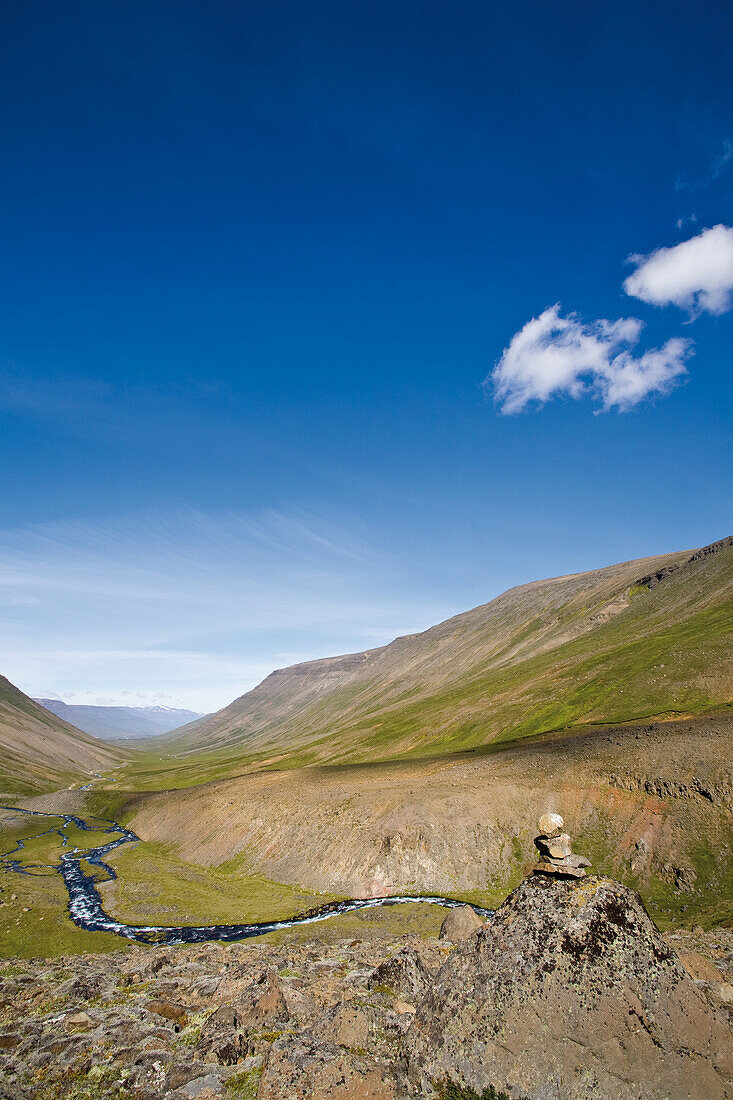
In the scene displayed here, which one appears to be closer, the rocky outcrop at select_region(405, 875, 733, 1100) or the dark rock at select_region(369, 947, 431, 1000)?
the rocky outcrop at select_region(405, 875, 733, 1100)

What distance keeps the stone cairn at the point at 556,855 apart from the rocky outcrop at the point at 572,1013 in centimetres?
52

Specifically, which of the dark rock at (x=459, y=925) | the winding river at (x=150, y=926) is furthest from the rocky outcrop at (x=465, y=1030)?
the winding river at (x=150, y=926)

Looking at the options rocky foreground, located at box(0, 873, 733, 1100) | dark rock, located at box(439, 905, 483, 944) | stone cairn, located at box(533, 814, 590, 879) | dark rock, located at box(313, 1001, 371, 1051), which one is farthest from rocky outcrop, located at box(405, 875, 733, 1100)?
dark rock, located at box(439, 905, 483, 944)

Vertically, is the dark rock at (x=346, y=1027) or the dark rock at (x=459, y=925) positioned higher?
the dark rock at (x=346, y=1027)

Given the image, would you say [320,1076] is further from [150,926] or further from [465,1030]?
[150,926]

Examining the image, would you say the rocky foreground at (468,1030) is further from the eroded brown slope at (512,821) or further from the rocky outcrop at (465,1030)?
the eroded brown slope at (512,821)

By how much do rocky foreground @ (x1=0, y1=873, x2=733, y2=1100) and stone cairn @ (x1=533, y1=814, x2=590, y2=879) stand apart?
1.53ft

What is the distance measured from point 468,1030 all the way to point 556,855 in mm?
6318

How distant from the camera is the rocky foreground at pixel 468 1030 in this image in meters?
14.0

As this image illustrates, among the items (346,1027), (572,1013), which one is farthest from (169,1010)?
(572,1013)

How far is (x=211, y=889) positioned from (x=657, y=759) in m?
72.3

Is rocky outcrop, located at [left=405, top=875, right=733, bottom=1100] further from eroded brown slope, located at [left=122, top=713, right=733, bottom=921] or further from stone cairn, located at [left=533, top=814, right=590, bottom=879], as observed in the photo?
eroded brown slope, located at [left=122, top=713, right=733, bottom=921]

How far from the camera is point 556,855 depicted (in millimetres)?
19266

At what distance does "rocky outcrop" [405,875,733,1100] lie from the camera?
13.6 meters
